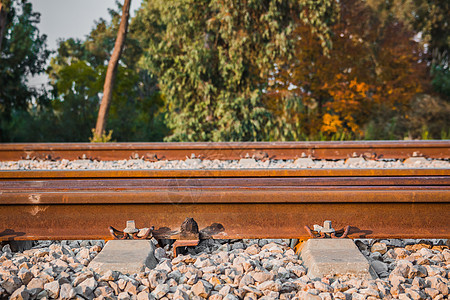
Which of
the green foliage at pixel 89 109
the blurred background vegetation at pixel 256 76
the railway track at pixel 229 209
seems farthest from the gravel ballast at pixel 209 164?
the green foliage at pixel 89 109

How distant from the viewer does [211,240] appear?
9.18 ft

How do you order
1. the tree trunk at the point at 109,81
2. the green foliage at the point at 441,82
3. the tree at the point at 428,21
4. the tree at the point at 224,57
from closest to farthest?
the tree at the point at 224,57 < the tree trunk at the point at 109,81 < the green foliage at the point at 441,82 < the tree at the point at 428,21

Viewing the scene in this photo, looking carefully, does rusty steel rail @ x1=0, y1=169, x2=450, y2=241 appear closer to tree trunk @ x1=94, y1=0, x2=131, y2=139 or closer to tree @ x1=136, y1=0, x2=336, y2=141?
tree @ x1=136, y1=0, x2=336, y2=141

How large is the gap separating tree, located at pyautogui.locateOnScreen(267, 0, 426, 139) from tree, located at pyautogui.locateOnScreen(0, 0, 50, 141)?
11664mm

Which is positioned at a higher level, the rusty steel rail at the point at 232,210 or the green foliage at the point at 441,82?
the green foliage at the point at 441,82

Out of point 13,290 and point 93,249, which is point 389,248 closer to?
point 93,249

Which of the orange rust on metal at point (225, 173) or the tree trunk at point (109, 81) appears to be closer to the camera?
the orange rust on metal at point (225, 173)

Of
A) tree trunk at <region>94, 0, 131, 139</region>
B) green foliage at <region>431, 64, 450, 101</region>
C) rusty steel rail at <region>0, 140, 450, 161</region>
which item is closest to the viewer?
rusty steel rail at <region>0, 140, 450, 161</region>

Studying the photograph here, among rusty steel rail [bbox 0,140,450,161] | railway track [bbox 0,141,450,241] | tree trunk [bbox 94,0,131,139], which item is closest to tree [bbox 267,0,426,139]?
tree trunk [bbox 94,0,131,139]

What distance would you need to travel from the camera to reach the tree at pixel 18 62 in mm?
16219

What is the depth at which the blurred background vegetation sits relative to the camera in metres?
11.7

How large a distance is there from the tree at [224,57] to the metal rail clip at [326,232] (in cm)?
892

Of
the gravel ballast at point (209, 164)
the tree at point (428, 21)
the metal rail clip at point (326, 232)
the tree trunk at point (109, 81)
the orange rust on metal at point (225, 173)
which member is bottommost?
the gravel ballast at point (209, 164)

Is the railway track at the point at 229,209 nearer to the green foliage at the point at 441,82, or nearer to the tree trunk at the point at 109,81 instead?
the tree trunk at the point at 109,81
